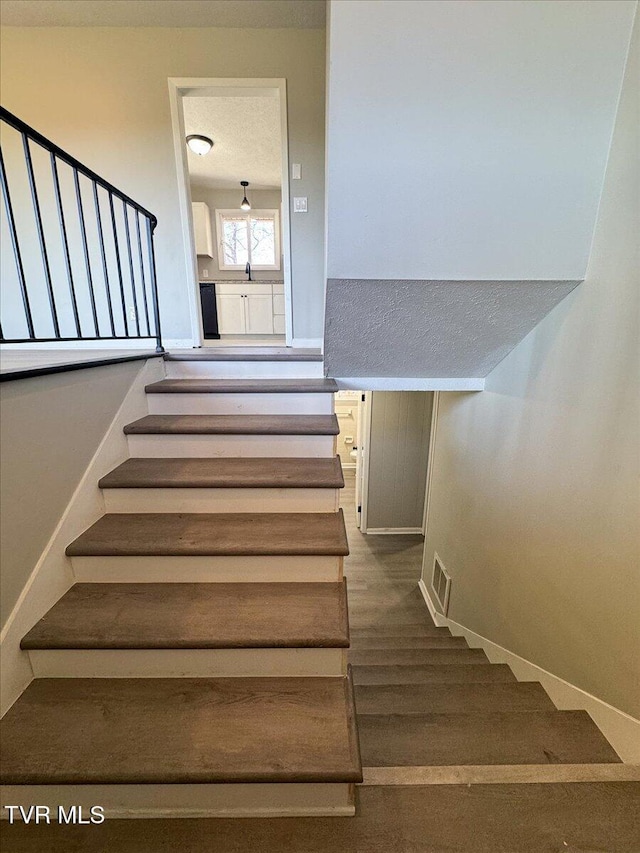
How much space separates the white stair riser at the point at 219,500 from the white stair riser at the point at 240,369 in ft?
2.92

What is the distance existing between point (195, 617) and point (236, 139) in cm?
492

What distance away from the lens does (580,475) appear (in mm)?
1305

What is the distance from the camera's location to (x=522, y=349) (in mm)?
1797

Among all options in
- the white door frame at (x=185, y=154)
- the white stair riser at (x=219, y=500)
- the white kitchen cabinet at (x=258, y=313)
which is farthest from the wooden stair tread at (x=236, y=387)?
the white kitchen cabinet at (x=258, y=313)

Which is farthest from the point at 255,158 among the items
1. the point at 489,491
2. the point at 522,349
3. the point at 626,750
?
the point at 626,750

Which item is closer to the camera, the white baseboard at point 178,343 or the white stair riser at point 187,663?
the white stair riser at point 187,663

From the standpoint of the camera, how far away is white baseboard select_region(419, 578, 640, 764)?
1068 mm

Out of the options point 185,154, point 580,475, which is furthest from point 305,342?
point 580,475

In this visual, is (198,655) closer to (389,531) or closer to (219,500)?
(219,500)

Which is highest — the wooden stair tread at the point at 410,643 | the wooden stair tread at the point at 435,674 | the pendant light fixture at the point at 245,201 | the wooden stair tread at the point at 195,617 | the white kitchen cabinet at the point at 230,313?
the pendant light fixture at the point at 245,201

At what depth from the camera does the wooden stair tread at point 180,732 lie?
2.88 ft

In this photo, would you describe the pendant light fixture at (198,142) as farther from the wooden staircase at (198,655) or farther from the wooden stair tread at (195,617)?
the wooden stair tread at (195,617)

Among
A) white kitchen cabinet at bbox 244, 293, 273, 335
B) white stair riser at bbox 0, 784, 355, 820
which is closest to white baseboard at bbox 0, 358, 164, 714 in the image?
white stair riser at bbox 0, 784, 355, 820

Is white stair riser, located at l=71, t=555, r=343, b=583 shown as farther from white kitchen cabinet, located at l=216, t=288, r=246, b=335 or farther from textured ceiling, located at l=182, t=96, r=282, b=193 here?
white kitchen cabinet, located at l=216, t=288, r=246, b=335
